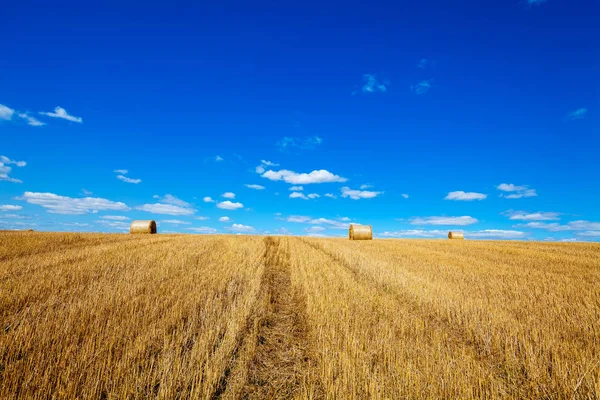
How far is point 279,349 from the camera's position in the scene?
4.77 m

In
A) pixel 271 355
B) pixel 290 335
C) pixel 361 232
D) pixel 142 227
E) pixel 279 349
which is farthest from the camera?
pixel 361 232

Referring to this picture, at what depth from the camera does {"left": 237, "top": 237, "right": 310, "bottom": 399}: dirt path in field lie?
12.2 feet

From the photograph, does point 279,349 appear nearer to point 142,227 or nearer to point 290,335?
point 290,335

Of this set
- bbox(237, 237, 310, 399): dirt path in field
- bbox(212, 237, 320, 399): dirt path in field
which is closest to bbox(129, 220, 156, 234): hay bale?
bbox(237, 237, 310, 399): dirt path in field

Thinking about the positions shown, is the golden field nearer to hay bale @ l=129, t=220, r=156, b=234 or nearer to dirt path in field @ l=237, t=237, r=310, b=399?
dirt path in field @ l=237, t=237, r=310, b=399

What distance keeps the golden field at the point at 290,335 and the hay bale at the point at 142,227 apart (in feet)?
61.6

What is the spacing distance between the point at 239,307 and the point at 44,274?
6.04 metres

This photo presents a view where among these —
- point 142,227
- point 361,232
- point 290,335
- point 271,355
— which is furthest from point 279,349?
point 142,227

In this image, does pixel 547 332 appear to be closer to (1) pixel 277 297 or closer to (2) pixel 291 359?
(2) pixel 291 359

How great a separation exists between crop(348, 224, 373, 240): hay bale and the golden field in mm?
19170

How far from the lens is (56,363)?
12.5 ft

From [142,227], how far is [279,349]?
88.4 feet

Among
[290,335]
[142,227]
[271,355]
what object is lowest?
[271,355]

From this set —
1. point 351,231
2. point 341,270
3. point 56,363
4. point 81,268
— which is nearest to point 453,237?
point 351,231
